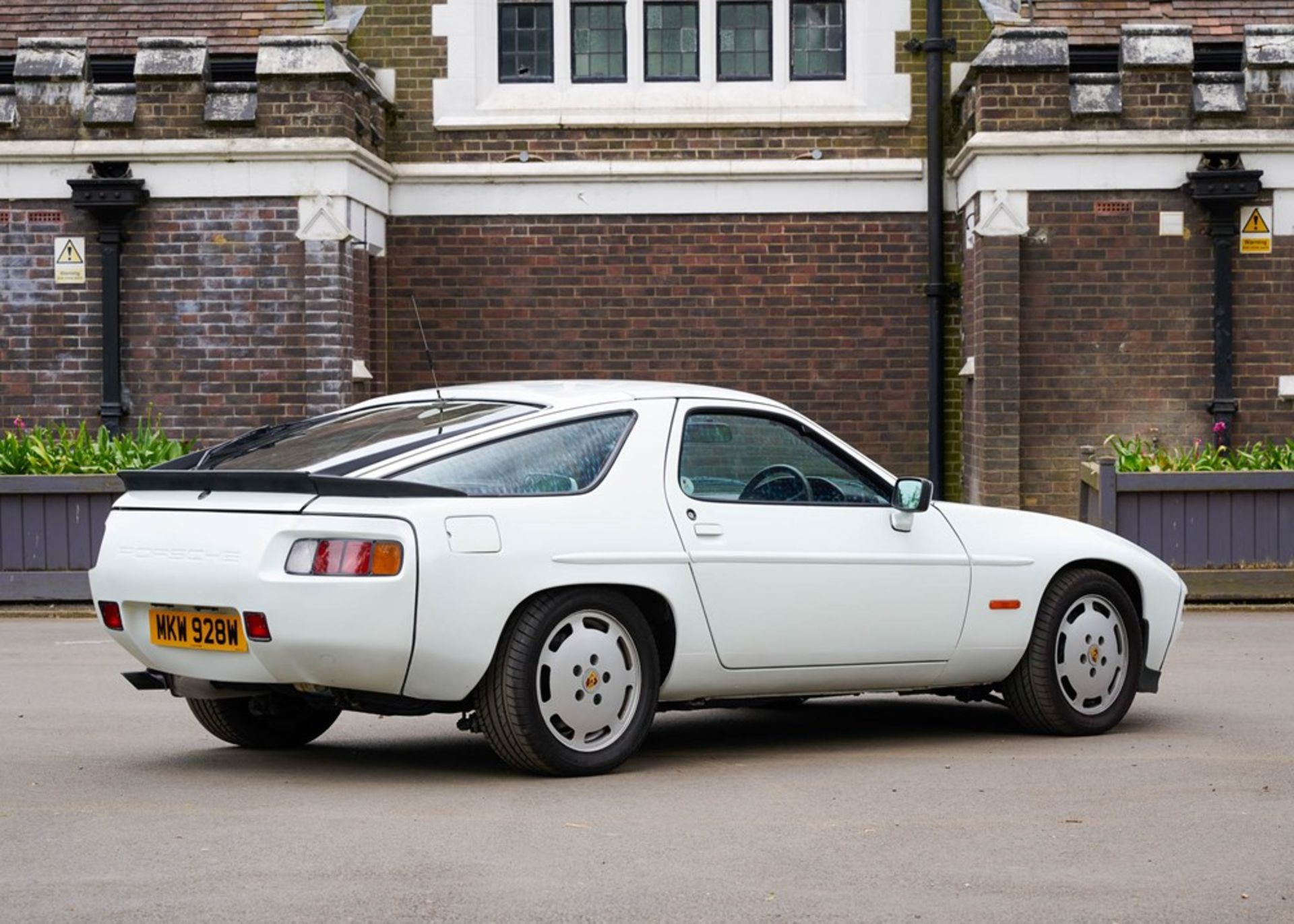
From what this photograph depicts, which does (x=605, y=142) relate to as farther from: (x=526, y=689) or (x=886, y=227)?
(x=526, y=689)

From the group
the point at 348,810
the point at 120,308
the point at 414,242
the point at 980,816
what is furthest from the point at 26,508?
the point at 980,816

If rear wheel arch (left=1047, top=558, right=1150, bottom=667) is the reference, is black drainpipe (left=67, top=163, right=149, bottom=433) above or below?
above

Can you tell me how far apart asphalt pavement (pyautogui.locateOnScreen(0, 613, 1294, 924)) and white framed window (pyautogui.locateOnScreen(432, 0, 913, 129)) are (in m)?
10.8

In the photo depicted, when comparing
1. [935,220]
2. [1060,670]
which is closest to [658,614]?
[1060,670]

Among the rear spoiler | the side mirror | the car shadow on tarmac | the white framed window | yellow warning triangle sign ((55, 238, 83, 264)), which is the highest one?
the white framed window

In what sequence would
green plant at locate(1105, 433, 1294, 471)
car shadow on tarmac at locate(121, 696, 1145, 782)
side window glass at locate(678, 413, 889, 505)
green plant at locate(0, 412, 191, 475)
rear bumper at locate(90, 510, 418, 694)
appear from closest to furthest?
rear bumper at locate(90, 510, 418, 694), car shadow on tarmac at locate(121, 696, 1145, 782), side window glass at locate(678, 413, 889, 505), green plant at locate(0, 412, 191, 475), green plant at locate(1105, 433, 1294, 471)

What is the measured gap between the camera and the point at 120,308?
17.9 metres

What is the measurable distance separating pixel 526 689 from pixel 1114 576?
9.40ft

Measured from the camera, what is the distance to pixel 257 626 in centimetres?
682

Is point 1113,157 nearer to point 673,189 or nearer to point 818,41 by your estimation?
point 818,41

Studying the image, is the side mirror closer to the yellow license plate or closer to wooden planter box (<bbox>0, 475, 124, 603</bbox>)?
the yellow license plate

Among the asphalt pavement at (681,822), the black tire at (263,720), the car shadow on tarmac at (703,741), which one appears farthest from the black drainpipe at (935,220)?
the black tire at (263,720)

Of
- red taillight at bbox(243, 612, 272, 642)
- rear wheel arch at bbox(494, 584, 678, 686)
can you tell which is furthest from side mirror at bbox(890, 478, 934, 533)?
red taillight at bbox(243, 612, 272, 642)

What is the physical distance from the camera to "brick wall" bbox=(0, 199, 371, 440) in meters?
17.6
